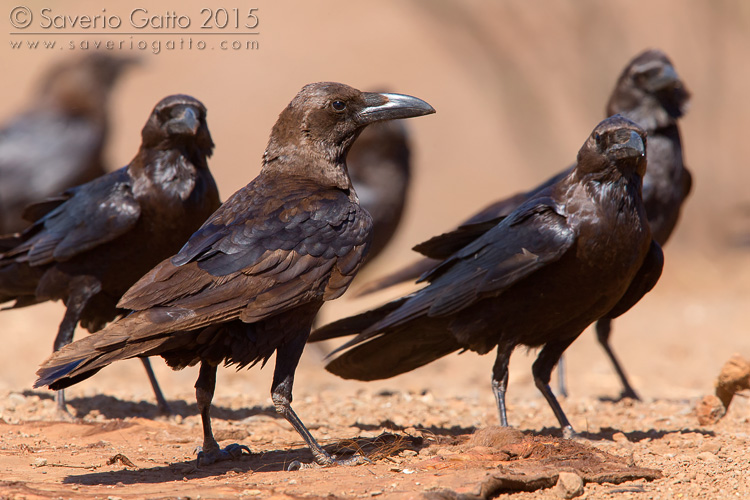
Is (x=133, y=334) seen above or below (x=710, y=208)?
above

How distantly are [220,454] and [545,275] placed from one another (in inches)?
73.4

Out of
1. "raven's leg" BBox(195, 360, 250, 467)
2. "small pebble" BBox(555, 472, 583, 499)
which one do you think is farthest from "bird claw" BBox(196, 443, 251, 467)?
"small pebble" BBox(555, 472, 583, 499)

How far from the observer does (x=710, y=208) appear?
16.3m

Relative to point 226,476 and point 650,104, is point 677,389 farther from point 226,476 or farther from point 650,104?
point 226,476

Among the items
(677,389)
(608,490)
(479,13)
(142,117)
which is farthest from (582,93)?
(608,490)

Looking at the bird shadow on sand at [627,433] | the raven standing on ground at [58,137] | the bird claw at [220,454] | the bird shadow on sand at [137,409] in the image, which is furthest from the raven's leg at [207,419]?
the raven standing on ground at [58,137]

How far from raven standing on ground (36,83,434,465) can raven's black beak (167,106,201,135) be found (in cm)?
88

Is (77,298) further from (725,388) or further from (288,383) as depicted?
(725,388)

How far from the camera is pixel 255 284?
13.9ft

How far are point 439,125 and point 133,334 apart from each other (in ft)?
42.5

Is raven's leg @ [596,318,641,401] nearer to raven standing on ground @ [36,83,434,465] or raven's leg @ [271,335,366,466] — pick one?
raven standing on ground @ [36,83,434,465]

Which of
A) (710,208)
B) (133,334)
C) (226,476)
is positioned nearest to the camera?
(133,334)

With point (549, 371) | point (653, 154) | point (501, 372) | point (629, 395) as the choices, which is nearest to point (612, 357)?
point (629, 395)

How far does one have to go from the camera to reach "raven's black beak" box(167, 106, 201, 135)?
5.55m
